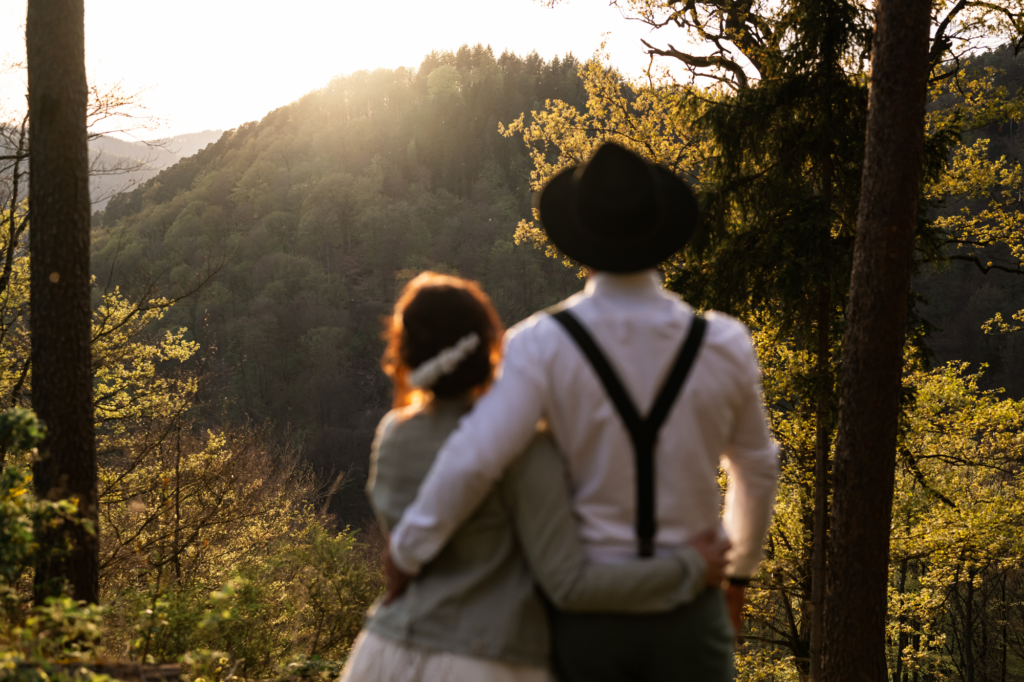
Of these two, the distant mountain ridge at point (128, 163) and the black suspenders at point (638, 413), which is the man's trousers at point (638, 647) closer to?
the black suspenders at point (638, 413)

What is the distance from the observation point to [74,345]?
13.4ft

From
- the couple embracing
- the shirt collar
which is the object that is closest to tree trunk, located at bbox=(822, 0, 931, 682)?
the couple embracing

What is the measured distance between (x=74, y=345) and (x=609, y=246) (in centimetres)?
379

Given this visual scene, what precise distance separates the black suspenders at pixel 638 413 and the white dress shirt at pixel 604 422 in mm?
12

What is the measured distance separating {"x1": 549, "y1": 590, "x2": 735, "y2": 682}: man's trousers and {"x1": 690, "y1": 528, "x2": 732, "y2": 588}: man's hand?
6 centimetres

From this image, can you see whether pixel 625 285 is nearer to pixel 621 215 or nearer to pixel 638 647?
pixel 621 215

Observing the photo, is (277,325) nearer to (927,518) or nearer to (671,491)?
(927,518)

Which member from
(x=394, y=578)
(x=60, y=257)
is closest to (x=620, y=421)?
(x=394, y=578)

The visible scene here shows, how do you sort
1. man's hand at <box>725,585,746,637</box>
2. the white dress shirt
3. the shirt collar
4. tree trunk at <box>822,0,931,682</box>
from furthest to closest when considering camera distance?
1. tree trunk at <box>822,0,931,682</box>
2. man's hand at <box>725,585,746,637</box>
3. the shirt collar
4. the white dress shirt

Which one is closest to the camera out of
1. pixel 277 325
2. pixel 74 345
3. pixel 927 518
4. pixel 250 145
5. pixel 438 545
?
pixel 438 545

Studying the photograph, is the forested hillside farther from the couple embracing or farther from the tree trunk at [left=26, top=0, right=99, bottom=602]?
the couple embracing

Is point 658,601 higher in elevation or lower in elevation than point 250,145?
lower

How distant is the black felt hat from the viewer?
1399 mm

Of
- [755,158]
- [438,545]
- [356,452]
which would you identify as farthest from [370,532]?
[438,545]
